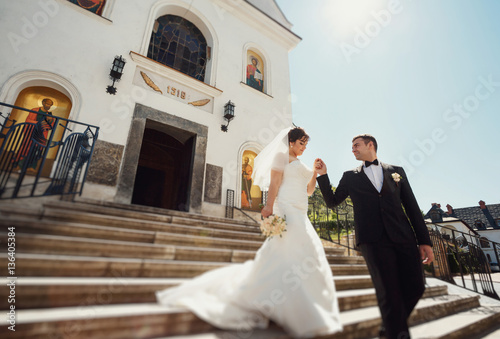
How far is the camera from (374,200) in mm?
2275

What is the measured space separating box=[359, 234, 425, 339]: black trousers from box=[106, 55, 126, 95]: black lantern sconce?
6.62 metres

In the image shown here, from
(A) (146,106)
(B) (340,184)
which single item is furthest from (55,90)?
(B) (340,184)

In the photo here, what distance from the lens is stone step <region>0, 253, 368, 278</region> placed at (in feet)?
6.50

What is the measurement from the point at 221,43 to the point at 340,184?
8.11m

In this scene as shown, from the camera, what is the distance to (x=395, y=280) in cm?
196

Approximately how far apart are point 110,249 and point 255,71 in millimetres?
8794

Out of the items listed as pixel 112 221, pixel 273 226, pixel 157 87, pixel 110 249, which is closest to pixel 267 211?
pixel 273 226

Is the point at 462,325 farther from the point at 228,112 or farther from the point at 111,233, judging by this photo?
the point at 228,112

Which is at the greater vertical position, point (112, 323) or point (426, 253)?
point (426, 253)

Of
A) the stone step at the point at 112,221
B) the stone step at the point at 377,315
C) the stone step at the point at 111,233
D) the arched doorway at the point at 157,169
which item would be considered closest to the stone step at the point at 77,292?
the stone step at the point at 111,233

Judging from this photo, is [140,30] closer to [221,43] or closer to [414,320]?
[221,43]

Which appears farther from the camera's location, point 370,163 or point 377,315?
point 370,163

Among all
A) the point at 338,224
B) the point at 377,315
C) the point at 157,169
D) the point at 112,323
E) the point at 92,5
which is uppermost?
the point at 92,5

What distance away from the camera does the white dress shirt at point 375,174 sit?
2412 mm
